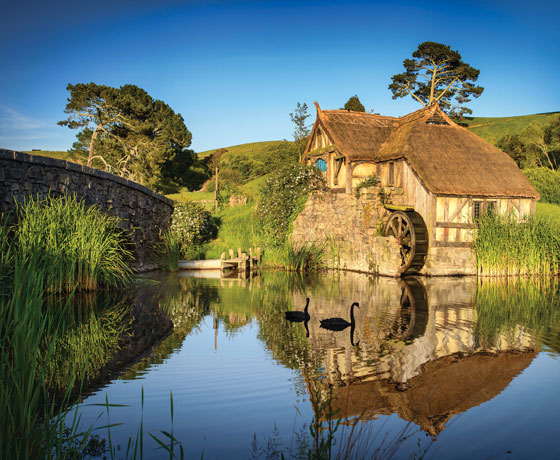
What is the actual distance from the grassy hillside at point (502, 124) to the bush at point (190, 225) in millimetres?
58464

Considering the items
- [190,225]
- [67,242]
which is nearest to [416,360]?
[67,242]

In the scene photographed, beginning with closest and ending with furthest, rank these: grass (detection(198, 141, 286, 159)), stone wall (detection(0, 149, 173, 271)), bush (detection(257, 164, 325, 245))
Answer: stone wall (detection(0, 149, 173, 271)) → bush (detection(257, 164, 325, 245)) → grass (detection(198, 141, 286, 159))

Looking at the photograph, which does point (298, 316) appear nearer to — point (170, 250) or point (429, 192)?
point (170, 250)

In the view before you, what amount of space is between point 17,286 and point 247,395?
3.02 meters

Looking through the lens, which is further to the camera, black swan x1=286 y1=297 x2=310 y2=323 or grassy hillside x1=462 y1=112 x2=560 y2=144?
grassy hillside x1=462 y1=112 x2=560 y2=144

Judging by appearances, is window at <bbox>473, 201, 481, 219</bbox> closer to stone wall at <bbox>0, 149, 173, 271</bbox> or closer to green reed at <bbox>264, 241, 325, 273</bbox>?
green reed at <bbox>264, 241, 325, 273</bbox>

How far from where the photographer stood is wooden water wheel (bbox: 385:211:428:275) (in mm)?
20281

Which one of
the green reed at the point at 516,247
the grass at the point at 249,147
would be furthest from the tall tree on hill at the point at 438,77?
the grass at the point at 249,147

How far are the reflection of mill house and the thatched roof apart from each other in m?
0.05

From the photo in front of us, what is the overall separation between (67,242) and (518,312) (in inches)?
427

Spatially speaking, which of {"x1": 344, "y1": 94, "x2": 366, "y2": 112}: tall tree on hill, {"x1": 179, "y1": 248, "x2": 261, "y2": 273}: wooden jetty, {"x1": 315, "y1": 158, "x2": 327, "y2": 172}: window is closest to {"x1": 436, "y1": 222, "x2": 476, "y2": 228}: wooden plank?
{"x1": 179, "y1": 248, "x2": 261, "y2": 273}: wooden jetty

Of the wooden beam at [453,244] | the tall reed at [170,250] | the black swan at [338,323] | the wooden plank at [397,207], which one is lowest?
the black swan at [338,323]

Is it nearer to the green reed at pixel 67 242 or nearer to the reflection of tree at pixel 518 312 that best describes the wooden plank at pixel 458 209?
the reflection of tree at pixel 518 312

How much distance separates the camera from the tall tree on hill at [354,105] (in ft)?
147
